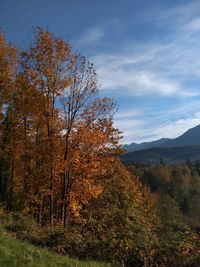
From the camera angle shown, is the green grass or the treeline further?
the treeline

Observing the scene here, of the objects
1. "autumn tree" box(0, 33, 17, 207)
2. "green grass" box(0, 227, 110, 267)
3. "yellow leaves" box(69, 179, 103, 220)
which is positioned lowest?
"green grass" box(0, 227, 110, 267)

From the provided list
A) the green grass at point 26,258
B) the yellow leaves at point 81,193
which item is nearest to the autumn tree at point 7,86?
the yellow leaves at point 81,193

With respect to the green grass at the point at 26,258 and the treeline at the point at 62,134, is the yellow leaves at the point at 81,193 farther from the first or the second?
the green grass at the point at 26,258

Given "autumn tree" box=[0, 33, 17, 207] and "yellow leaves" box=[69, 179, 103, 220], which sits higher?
"autumn tree" box=[0, 33, 17, 207]

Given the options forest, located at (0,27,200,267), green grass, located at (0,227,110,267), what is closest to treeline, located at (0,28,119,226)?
forest, located at (0,27,200,267)

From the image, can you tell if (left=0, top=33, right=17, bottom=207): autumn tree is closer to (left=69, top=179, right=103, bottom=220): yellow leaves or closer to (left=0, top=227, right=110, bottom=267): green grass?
(left=69, top=179, right=103, bottom=220): yellow leaves

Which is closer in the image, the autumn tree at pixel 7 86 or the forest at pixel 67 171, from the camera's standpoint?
the forest at pixel 67 171

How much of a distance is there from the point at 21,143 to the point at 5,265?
886 inches

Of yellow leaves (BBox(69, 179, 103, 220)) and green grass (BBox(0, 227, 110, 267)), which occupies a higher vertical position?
yellow leaves (BBox(69, 179, 103, 220))

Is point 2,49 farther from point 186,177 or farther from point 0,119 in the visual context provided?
point 186,177

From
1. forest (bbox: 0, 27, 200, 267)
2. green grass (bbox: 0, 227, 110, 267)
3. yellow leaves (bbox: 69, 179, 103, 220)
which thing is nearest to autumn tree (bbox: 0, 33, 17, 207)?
forest (bbox: 0, 27, 200, 267)

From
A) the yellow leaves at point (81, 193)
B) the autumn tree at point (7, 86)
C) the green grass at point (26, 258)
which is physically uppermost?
the autumn tree at point (7, 86)

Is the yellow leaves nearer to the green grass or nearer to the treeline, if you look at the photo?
the treeline

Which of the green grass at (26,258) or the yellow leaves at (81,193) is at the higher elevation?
the yellow leaves at (81,193)
